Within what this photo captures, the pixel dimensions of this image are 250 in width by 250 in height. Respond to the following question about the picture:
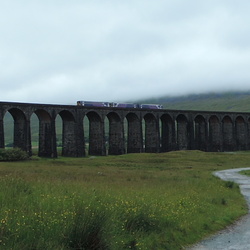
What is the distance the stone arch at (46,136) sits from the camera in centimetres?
6881

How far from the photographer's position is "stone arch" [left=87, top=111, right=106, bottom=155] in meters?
76.6

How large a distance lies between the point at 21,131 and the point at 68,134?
1079cm

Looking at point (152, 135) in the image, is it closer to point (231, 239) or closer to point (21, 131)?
point (21, 131)

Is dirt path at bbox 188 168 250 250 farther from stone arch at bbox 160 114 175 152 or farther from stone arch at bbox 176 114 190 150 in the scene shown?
stone arch at bbox 176 114 190 150

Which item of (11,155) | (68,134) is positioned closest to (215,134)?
(68,134)

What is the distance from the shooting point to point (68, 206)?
10.2 metres

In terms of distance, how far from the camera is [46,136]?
228ft

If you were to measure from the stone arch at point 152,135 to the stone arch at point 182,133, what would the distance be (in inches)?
377

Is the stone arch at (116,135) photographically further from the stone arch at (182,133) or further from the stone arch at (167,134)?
the stone arch at (182,133)

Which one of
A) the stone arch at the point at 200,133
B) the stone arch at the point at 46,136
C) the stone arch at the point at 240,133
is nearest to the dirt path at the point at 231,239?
the stone arch at the point at 46,136

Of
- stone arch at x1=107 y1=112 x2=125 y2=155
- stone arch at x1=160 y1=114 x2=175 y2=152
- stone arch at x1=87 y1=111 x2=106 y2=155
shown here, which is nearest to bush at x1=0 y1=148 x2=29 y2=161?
stone arch at x1=87 y1=111 x2=106 y2=155

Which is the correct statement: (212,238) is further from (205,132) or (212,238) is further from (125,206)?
(205,132)

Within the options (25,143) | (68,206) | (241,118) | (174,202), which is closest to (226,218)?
(174,202)

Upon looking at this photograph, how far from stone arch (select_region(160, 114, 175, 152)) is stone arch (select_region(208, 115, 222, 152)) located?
16299mm
